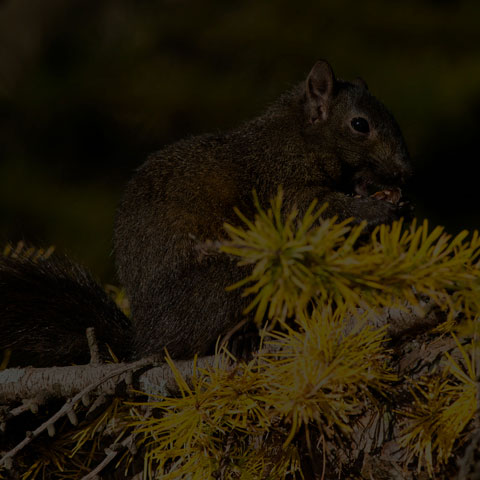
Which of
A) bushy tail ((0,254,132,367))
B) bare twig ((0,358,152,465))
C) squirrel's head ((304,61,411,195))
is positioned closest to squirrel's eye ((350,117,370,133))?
squirrel's head ((304,61,411,195))

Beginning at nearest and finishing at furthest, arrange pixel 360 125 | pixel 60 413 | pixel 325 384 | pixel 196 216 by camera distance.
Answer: pixel 325 384 < pixel 60 413 < pixel 196 216 < pixel 360 125

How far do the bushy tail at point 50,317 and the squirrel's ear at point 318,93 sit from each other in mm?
681

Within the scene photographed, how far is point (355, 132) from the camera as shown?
1619 mm

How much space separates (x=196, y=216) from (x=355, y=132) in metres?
0.50

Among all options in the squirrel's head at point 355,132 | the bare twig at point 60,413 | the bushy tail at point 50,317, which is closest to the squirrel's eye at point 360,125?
the squirrel's head at point 355,132

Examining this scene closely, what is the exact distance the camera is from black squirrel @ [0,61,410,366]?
131 centimetres

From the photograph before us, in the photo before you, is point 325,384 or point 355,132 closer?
point 325,384

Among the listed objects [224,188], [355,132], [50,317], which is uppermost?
[355,132]

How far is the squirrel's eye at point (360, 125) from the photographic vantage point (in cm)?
161

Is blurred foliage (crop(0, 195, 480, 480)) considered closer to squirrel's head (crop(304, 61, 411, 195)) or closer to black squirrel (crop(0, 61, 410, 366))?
black squirrel (crop(0, 61, 410, 366))

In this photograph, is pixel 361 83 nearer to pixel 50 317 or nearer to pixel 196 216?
pixel 196 216

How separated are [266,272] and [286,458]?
347 mm

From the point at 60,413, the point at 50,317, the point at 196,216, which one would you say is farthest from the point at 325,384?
the point at 50,317

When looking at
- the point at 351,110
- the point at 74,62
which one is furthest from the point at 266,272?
the point at 74,62
